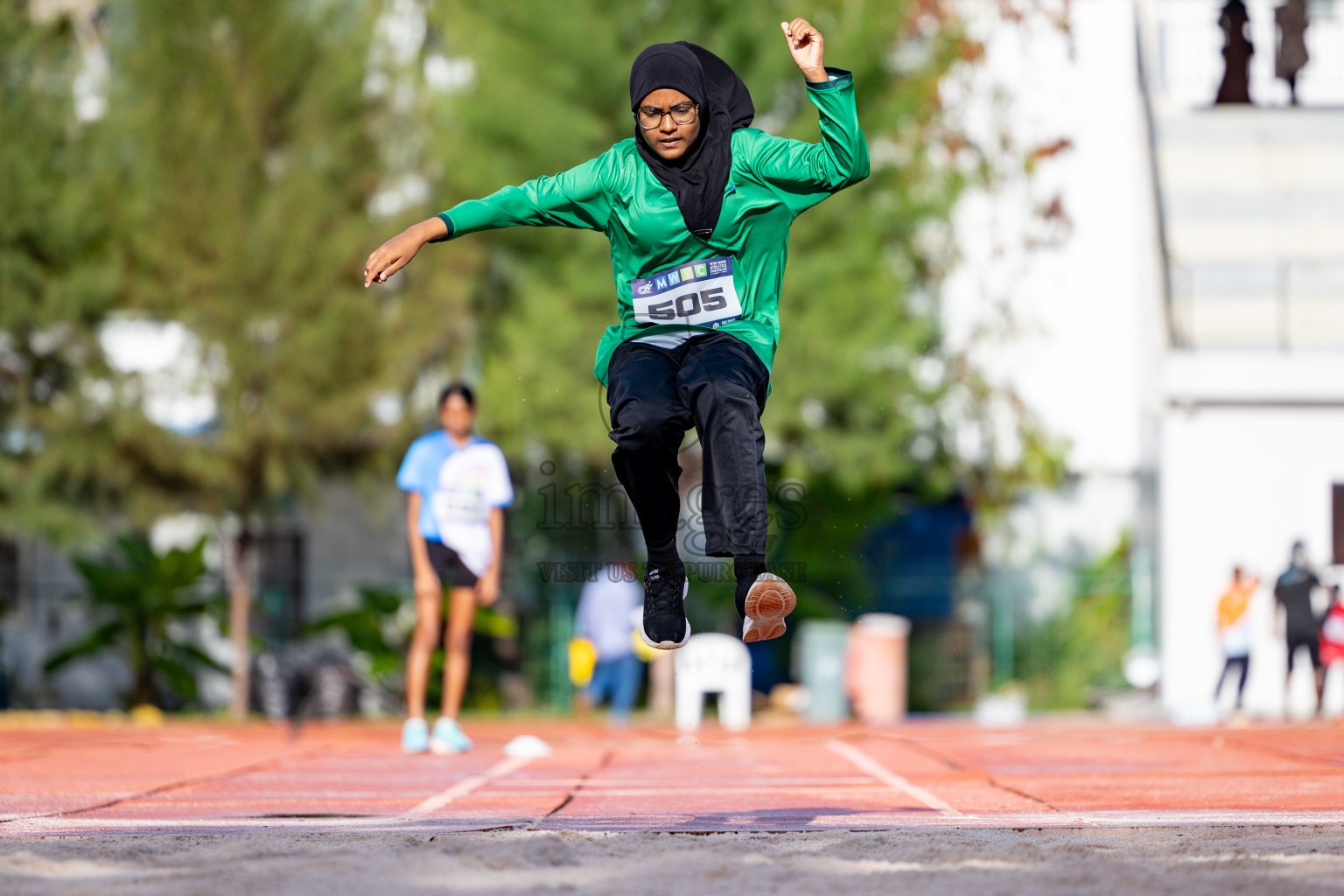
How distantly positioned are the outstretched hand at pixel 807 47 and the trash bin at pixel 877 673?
45.3 ft

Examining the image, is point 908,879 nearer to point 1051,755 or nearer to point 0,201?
point 1051,755

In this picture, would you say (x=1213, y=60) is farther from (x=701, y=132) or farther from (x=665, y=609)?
(x=665, y=609)

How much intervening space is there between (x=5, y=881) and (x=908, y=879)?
6.64 ft

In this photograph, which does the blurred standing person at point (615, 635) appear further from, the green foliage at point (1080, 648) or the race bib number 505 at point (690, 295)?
the race bib number 505 at point (690, 295)

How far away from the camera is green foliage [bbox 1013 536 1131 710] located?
1931 cm

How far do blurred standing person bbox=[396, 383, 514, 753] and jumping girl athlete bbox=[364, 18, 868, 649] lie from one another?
12.4ft

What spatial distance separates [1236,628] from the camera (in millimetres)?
15016

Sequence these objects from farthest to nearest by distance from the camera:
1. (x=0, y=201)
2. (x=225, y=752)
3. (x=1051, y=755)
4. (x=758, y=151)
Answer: (x=0, y=201) → (x=225, y=752) → (x=1051, y=755) → (x=758, y=151)

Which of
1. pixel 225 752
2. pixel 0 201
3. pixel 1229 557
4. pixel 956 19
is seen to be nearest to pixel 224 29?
pixel 0 201

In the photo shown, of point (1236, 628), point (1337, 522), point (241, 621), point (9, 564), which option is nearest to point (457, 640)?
point (1236, 628)

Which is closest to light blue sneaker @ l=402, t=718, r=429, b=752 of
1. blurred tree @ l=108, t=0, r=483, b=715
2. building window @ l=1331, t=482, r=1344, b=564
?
blurred tree @ l=108, t=0, r=483, b=715

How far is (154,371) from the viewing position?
1708 cm

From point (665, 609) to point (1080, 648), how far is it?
15539 millimetres

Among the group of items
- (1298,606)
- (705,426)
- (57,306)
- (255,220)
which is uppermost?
(255,220)
